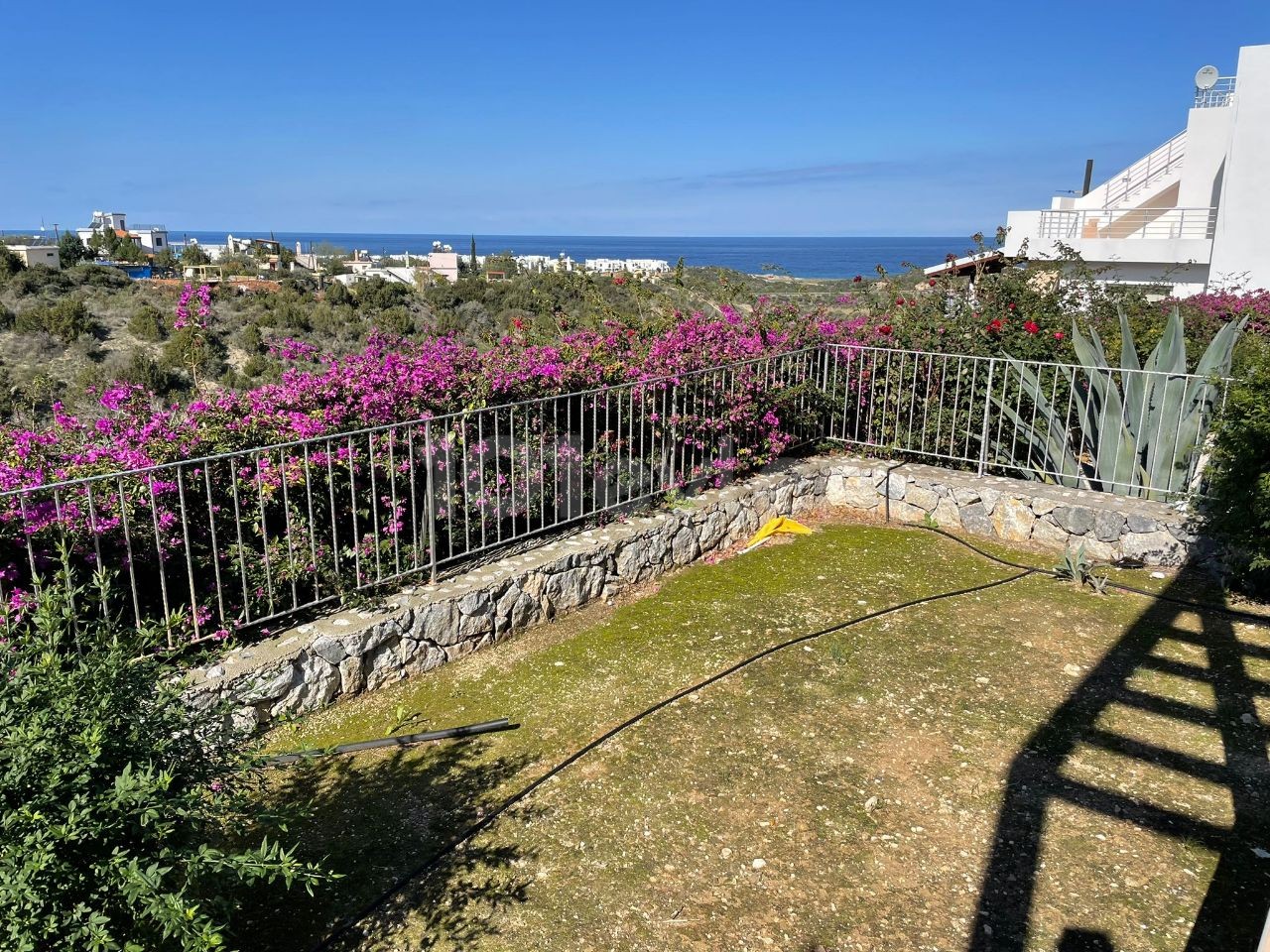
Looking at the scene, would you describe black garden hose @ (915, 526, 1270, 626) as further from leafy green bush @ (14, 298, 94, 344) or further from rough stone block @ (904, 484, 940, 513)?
leafy green bush @ (14, 298, 94, 344)

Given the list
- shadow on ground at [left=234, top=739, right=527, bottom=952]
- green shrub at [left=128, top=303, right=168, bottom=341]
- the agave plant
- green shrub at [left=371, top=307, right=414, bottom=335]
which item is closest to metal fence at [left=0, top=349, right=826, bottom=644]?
shadow on ground at [left=234, top=739, right=527, bottom=952]

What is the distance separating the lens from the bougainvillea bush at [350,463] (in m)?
3.76

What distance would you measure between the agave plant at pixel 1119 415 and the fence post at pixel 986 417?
0.33ft

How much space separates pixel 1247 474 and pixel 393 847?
16.7 feet

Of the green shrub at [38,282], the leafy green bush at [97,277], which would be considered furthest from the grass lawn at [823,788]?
the leafy green bush at [97,277]

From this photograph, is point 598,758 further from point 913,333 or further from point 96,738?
point 913,333

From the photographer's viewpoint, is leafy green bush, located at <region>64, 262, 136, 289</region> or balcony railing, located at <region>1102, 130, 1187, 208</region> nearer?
balcony railing, located at <region>1102, 130, 1187, 208</region>

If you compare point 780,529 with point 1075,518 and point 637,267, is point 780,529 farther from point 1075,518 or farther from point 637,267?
point 637,267

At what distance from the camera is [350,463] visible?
4.35 metres

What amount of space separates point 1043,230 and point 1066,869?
2405 cm

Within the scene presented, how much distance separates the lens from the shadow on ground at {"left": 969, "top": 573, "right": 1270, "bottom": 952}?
9.32 ft

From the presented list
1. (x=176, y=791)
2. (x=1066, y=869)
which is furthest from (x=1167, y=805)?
(x=176, y=791)

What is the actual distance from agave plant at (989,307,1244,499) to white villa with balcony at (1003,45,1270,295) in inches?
448

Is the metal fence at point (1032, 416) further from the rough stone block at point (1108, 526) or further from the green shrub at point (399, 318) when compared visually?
the green shrub at point (399, 318)
